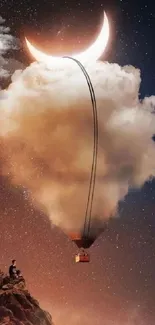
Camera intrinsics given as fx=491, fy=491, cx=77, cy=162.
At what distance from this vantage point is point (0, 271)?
3944 centimetres

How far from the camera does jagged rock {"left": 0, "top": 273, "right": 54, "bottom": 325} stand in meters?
38.3

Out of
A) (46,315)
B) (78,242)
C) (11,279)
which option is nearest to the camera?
(78,242)

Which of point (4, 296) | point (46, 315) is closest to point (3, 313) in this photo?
point (4, 296)

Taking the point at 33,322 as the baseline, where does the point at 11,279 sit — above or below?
above

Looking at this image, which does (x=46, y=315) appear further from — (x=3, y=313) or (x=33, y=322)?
(x=3, y=313)

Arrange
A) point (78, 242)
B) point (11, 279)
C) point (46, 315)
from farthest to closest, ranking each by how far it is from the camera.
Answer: point (46, 315) → point (11, 279) → point (78, 242)

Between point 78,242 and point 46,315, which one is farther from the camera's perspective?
point 46,315

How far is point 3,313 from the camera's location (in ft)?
126

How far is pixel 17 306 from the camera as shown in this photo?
39.1 meters

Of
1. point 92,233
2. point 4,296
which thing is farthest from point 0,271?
point 92,233

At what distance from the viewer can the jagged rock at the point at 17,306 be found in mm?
38281

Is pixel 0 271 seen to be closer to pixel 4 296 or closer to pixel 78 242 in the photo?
pixel 4 296

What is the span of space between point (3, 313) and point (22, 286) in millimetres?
2490

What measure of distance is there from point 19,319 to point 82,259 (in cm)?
1856
